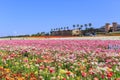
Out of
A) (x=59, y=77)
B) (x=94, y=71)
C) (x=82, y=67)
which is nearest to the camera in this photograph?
(x=59, y=77)

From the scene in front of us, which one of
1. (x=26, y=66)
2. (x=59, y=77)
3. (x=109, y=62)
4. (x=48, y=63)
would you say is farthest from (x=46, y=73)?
(x=109, y=62)

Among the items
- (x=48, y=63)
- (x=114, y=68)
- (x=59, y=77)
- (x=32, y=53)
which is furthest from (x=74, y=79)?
(x=32, y=53)

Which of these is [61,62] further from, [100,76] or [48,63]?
[100,76]

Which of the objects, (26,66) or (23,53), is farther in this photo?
(23,53)

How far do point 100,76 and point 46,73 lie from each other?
45.6 inches

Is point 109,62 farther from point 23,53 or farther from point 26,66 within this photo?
point 23,53

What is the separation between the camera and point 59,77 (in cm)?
711

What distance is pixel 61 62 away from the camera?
33.2ft

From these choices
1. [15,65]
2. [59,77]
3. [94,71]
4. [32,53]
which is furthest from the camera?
[32,53]

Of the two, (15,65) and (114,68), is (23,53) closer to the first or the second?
(15,65)

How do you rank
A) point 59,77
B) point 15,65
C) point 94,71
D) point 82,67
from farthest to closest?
point 15,65 < point 82,67 < point 94,71 < point 59,77

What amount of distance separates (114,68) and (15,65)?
2.71 meters

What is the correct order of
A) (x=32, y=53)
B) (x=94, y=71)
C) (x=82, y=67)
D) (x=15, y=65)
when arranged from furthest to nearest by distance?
1. (x=32, y=53)
2. (x=15, y=65)
3. (x=82, y=67)
4. (x=94, y=71)

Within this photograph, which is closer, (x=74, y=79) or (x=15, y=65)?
(x=74, y=79)
